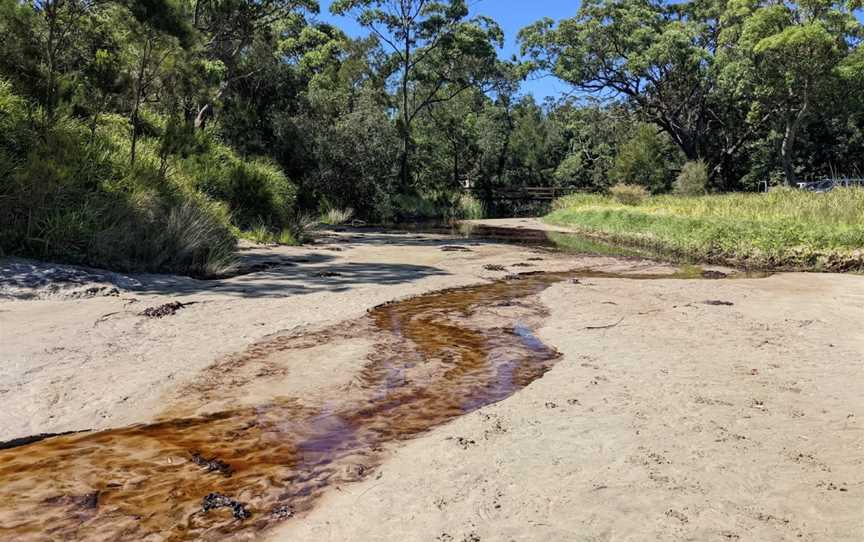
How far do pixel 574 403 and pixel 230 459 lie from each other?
2.41m

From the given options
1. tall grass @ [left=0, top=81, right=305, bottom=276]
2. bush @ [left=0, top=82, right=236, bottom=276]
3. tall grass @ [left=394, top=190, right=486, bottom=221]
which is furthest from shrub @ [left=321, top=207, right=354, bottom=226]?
bush @ [left=0, top=82, right=236, bottom=276]

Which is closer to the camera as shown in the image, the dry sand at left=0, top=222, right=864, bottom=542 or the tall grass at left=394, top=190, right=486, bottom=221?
the dry sand at left=0, top=222, right=864, bottom=542

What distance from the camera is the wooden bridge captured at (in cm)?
4281

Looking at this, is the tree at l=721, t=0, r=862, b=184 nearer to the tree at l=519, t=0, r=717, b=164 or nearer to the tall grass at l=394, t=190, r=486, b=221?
the tree at l=519, t=0, r=717, b=164

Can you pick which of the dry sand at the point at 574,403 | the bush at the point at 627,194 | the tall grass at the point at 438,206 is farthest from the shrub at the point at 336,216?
the dry sand at the point at 574,403

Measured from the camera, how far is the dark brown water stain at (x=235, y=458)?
278 cm

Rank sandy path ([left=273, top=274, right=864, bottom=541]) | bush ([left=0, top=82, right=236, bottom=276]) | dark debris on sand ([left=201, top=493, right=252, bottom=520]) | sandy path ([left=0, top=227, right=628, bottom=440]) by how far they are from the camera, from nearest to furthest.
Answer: sandy path ([left=273, top=274, right=864, bottom=541]) → dark debris on sand ([left=201, top=493, right=252, bottom=520]) → sandy path ([left=0, top=227, right=628, bottom=440]) → bush ([left=0, top=82, right=236, bottom=276])

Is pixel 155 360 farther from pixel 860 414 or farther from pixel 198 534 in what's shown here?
pixel 860 414

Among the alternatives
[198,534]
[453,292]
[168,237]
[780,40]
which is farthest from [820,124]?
[198,534]

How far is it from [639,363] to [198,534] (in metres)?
3.95

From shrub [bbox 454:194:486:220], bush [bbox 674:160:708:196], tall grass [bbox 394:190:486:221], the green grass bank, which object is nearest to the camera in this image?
the green grass bank

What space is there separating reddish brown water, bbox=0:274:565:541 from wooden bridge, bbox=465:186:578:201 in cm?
3797

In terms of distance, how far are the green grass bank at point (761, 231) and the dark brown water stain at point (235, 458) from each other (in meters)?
10.1

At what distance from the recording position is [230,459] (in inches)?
136
